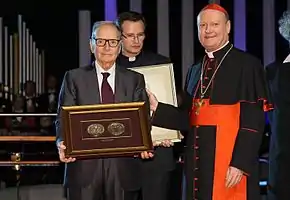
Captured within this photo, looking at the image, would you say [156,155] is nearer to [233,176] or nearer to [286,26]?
[233,176]

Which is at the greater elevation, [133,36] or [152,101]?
Result: [133,36]

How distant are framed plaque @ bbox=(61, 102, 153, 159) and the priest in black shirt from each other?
1.70 feet

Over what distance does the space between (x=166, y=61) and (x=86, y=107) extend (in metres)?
0.79

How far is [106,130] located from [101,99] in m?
0.12

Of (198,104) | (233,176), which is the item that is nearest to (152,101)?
(198,104)

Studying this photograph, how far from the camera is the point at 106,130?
7.79ft

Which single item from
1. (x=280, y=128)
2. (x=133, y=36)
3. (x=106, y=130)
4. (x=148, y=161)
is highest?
(x=133, y=36)

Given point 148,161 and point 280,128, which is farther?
point 280,128

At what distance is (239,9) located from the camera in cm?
604

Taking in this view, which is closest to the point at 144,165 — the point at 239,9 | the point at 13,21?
the point at 239,9

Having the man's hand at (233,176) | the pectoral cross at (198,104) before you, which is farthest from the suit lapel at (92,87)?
the man's hand at (233,176)

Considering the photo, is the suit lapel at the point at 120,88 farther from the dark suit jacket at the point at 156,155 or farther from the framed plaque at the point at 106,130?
the dark suit jacket at the point at 156,155

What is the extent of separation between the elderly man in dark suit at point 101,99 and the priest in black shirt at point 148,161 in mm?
449

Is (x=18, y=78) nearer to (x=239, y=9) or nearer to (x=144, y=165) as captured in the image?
(x=239, y=9)
